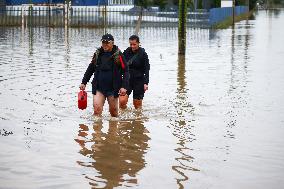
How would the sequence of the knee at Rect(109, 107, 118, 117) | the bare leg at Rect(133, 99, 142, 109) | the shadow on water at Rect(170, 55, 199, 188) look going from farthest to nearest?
the bare leg at Rect(133, 99, 142, 109), the knee at Rect(109, 107, 118, 117), the shadow on water at Rect(170, 55, 199, 188)

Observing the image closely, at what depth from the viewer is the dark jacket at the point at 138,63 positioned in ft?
36.6

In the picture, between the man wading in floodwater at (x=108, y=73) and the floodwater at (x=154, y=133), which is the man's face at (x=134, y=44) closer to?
the man wading in floodwater at (x=108, y=73)

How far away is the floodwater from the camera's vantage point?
277 inches

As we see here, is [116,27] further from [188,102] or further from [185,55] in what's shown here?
[188,102]

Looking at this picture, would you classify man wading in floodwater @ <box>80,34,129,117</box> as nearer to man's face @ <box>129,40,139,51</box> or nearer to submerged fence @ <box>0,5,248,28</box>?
man's face @ <box>129,40,139,51</box>

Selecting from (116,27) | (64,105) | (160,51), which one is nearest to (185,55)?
(160,51)

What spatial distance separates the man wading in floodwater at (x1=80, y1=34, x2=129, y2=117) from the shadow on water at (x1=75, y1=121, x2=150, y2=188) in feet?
1.87

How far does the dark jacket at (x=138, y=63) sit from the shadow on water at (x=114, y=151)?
1263mm

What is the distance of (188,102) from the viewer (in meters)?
12.6

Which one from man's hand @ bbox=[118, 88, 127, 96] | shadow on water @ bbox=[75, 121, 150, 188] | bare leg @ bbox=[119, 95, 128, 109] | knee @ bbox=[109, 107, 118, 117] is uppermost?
man's hand @ bbox=[118, 88, 127, 96]

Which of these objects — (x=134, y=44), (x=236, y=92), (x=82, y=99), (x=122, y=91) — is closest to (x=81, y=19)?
(x=236, y=92)

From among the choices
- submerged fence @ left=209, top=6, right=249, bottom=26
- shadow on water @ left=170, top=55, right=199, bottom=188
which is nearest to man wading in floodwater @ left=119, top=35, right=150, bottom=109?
shadow on water @ left=170, top=55, right=199, bottom=188

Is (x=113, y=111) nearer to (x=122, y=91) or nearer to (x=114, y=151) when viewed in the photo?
(x=122, y=91)

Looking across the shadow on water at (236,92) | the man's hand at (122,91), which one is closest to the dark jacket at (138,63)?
the man's hand at (122,91)
